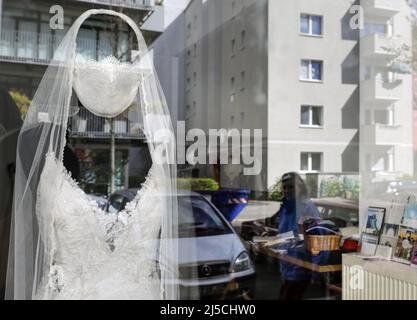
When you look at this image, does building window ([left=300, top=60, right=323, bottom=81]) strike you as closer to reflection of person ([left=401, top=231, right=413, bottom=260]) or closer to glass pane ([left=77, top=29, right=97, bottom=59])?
reflection of person ([left=401, top=231, right=413, bottom=260])

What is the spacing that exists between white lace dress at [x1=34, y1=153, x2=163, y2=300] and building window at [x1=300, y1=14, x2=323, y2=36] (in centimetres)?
233

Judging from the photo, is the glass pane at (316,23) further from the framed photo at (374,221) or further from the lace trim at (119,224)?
the lace trim at (119,224)

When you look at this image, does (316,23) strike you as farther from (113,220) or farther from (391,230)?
(113,220)

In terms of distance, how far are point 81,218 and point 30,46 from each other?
1.54m

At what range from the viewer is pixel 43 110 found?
5.60 ft

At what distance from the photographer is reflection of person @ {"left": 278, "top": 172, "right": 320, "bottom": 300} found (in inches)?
124

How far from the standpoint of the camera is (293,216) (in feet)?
11.3

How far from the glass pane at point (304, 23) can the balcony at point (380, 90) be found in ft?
2.26

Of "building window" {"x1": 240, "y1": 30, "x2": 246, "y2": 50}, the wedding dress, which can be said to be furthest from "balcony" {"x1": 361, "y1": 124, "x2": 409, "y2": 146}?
the wedding dress

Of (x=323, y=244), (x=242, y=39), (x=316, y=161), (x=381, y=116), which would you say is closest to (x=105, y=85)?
(x=323, y=244)

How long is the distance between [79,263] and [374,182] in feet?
8.41

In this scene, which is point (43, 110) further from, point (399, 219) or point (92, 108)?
point (399, 219)

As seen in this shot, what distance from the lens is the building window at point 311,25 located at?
3.29 meters

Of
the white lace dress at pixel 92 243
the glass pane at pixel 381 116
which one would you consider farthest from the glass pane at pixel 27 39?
the glass pane at pixel 381 116
